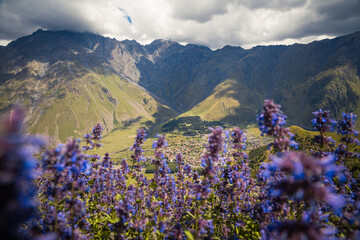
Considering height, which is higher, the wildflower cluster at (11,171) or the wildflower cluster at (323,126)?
the wildflower cluster at (323,126)

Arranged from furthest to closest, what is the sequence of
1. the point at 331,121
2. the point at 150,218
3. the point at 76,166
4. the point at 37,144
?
the point at 150,218 → the point at 331,121 → the point at 76,166 → the point at 37,144

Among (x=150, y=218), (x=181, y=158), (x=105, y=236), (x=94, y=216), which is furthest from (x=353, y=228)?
(x=94, y=216)

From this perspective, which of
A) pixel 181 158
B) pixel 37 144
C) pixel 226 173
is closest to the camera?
pixel 37 144

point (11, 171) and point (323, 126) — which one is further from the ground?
point (323, 126)

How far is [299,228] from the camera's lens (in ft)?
12.2

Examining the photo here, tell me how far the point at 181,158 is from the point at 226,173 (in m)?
4.00


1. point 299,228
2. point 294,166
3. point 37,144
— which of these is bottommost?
point 37,144

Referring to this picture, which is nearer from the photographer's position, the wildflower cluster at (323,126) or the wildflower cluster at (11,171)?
the wildflower cluster at (11,171)

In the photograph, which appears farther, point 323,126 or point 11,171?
point 323,126

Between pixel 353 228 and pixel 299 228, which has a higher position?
pixel 353 228

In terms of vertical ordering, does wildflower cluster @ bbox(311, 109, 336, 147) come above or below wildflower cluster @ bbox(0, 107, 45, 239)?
above

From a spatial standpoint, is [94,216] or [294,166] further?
[94,216]

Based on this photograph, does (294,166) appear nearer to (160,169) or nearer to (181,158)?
(160,169)

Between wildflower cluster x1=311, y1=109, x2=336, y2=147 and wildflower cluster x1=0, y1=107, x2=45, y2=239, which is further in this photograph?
wildflower cluster x1=311, y1=109, x2=336, y2=147
